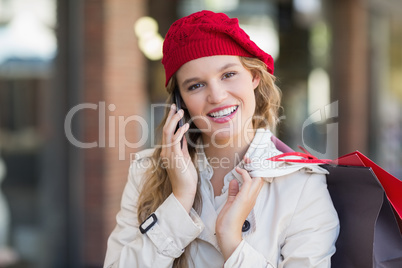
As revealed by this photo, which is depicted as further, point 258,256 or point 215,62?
point 215,62

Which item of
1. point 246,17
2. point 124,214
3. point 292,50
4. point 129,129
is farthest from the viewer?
point 292,50

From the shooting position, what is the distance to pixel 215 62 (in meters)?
1.83

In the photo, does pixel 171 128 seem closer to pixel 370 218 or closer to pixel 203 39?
pixel 203 39

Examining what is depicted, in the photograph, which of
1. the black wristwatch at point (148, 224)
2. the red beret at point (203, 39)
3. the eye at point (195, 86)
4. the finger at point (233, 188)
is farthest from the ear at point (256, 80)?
the black wristwatch at point (148, 224)

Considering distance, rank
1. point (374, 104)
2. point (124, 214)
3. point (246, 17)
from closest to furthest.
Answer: point (124, 214)
point (246, 17)
point (374, 104)

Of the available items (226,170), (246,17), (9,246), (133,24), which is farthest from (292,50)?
(226,170)

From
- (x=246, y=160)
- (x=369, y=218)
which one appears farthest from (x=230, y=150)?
(x=369, y=218)

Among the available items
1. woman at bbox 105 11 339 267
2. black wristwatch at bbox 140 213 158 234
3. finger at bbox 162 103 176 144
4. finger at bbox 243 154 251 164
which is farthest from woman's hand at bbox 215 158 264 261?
finger at bbox 162 103 176 144

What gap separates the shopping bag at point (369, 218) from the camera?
161 cm

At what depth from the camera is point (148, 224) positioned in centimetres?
178

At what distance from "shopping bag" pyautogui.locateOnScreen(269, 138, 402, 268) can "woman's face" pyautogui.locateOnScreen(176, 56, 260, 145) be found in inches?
17.6

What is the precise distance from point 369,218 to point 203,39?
858 mm

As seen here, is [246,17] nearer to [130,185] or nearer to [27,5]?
[27,5]

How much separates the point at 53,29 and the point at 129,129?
3.72ft
